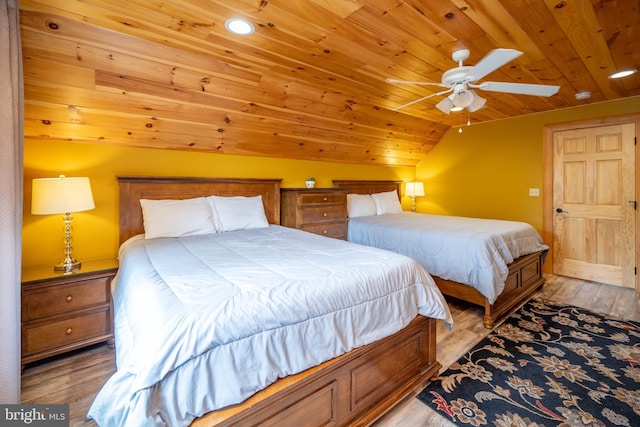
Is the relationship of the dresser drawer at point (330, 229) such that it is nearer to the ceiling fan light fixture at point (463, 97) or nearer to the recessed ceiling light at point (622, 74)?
the ceiling fan light fixture at point (463, 97)

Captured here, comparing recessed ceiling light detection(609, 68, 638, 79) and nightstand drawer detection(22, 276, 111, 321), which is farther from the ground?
recessed ceiling light detection(609, 68, 638, 79)

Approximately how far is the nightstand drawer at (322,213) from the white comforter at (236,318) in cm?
149

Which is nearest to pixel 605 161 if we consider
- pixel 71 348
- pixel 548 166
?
pixel 548 166

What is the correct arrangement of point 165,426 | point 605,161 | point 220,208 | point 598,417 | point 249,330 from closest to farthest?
point 165,426 → point 249,330 → point 598,417 → point 220,208 → point 605,161

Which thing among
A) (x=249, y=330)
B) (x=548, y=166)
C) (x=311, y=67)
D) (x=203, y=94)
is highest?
(x=311, y=67)

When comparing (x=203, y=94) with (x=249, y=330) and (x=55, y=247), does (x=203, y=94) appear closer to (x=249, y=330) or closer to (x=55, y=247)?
(x=55, y=247)

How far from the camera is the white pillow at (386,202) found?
4.45 meters

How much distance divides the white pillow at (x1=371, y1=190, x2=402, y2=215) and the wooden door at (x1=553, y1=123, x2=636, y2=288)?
2.13 metres

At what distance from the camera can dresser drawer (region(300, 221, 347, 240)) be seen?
135 inches

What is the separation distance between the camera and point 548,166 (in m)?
3.93

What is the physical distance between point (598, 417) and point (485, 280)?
1049 millimetres

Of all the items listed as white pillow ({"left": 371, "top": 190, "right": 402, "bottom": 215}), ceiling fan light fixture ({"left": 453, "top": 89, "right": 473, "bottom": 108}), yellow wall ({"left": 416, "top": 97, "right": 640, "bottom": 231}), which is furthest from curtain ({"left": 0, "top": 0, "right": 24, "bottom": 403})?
yellow wall ({"left": 416, "top": 97, "right": 640, "bottom": 231})

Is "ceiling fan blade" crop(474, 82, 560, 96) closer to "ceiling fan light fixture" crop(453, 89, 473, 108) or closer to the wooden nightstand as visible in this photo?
"ceiling fan light fixture" crop(453, 89, 473, 108)

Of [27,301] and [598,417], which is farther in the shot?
[27,301]
